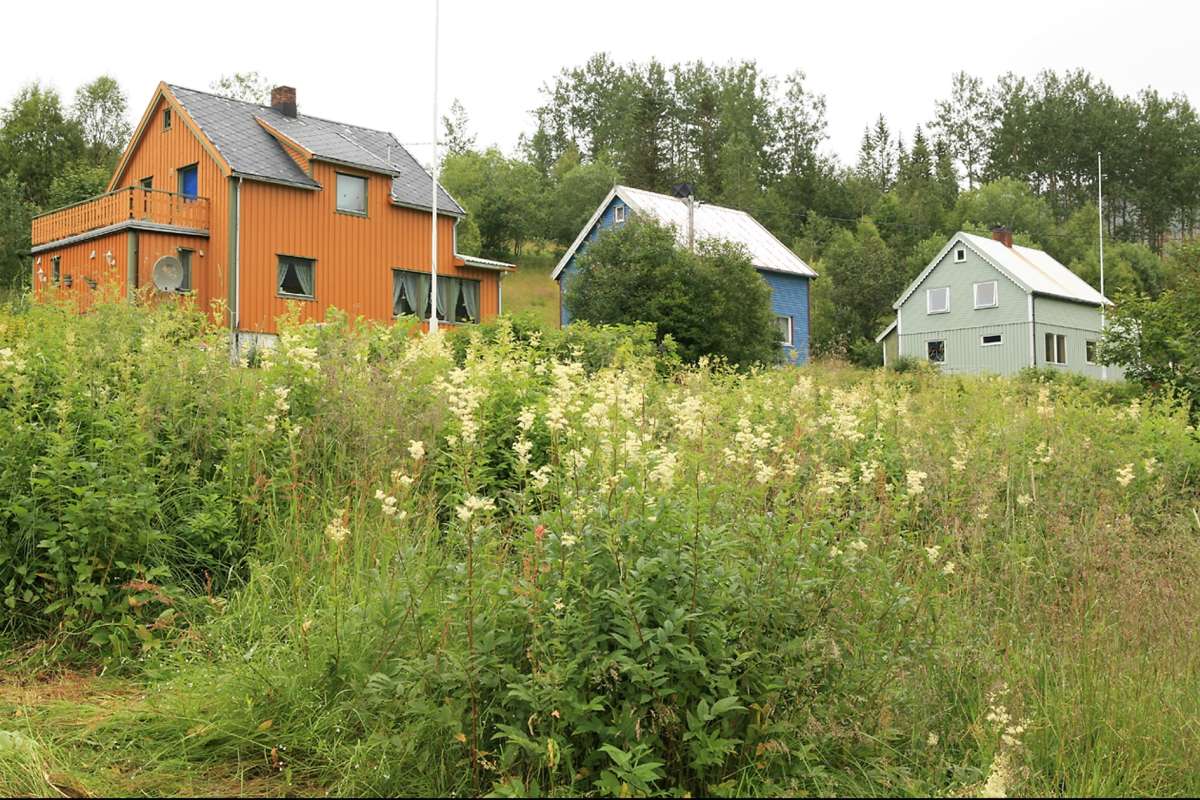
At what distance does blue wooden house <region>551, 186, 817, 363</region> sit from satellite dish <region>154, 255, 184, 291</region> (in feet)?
48.1

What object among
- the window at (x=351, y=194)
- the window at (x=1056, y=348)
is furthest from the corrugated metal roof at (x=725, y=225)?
the window at (x=1056, y=348)

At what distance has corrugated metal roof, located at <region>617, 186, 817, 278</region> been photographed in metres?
36.0

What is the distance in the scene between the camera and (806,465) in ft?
18.4

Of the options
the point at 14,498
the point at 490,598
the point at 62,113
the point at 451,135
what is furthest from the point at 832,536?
the point at 451,135

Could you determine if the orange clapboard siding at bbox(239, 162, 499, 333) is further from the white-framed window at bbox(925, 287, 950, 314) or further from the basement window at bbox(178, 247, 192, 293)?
the white-framed window at bbox(925, 287, 950, 314)

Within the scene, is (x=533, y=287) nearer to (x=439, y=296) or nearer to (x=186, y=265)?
(x=439, y=296)

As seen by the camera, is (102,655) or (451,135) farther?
(451,135)

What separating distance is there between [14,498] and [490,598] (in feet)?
9.05

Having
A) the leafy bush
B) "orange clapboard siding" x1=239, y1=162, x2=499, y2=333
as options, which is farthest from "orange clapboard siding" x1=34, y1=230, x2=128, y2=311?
the leafy bush

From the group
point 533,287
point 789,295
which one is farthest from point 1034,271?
point 533,287

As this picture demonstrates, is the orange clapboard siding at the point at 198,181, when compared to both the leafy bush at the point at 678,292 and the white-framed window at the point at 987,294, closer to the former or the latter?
the leafy bush at the point at 678,292

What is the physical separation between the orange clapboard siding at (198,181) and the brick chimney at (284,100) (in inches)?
116

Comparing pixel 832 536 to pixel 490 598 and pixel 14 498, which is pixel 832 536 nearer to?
pixel 490 598

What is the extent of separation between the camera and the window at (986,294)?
135 ft
